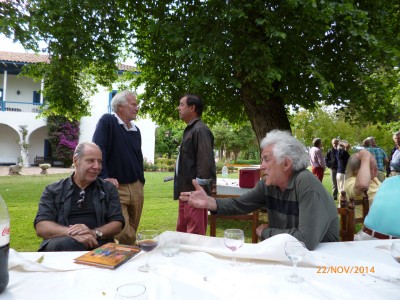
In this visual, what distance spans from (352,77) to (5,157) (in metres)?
23.8

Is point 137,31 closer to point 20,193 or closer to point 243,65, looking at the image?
point 243,65

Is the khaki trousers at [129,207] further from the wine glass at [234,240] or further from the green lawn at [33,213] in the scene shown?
the wine glass at [234,240]

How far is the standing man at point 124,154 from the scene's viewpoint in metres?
3.48

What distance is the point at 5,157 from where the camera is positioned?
74.7 ft

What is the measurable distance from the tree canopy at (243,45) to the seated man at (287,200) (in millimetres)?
2057

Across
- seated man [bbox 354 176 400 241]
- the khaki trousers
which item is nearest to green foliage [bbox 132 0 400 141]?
the khaki trousers

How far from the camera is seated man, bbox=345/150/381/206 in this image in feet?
10.7

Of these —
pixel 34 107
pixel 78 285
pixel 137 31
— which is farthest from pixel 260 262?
pixel 34 107

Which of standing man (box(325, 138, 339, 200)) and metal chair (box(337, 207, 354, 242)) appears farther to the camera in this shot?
standing man (box(325, 138, 339, 200))

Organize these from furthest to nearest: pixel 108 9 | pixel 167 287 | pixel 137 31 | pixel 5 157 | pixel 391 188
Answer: pixel 5 157 → pixel 137 31 → pixel 108 9 → pixel 391 188 → pixel 167 287

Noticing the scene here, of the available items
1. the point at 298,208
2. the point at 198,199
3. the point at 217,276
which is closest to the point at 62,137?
the point at 198,199

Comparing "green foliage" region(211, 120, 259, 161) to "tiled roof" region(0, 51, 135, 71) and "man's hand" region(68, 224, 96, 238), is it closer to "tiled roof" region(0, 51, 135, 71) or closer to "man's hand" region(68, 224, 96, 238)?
"tiled roof" region(0, 51, 135, 71)

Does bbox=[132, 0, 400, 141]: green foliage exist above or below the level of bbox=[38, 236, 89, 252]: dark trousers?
above

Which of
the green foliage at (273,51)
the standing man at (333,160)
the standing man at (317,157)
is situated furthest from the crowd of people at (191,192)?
the standing man at (333,160)
